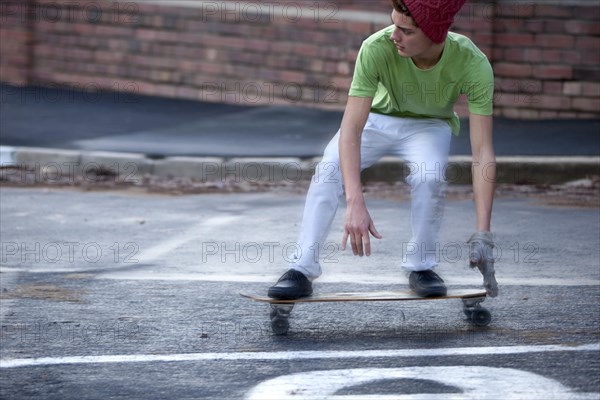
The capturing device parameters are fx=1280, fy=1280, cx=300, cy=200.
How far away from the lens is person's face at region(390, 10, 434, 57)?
4875 millimetres

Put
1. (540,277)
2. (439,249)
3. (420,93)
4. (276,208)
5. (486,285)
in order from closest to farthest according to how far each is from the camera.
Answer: (486,285), (420,93), (540,277), (439,249), (276,208)

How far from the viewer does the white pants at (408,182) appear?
5.20m

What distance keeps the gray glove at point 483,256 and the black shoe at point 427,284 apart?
0.34 metres

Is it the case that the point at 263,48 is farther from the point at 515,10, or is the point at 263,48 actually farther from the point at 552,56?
the point at 552,56

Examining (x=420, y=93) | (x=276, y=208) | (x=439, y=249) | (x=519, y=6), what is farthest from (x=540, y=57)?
(x=420, y=93)

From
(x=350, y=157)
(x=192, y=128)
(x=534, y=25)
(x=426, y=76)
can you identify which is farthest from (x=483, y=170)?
(x=534, y=25)

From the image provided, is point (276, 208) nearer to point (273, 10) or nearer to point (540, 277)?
point (540, 277)

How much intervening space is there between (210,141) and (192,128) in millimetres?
969

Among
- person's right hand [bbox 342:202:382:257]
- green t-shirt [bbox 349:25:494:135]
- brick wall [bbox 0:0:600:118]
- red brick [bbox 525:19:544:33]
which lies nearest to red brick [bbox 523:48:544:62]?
brick wall [bbox 0:0:600:118]

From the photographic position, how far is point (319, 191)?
5.19 m

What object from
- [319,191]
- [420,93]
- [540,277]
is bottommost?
[540,277]

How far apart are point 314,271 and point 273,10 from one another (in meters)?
9.28

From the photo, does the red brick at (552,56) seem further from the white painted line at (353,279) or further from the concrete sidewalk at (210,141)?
the white painted line at (353,279)

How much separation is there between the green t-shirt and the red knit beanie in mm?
267
